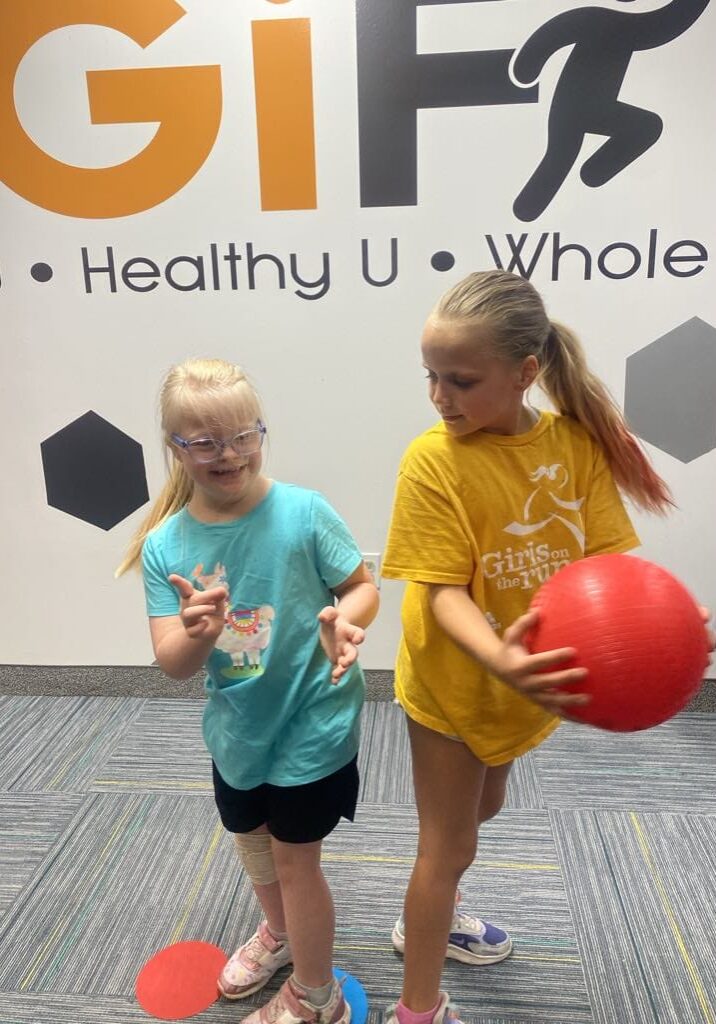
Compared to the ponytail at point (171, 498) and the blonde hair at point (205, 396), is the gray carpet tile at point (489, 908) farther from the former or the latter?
the blonde hair at point (205, 396)

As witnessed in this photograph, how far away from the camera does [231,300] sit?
2.13m

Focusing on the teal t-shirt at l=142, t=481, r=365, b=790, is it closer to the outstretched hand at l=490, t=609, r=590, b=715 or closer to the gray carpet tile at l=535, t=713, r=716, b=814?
the outstretched hand at l=490, t=609, r=590, b=715

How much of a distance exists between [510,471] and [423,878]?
0.63m

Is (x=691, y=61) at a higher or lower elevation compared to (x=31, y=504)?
higher

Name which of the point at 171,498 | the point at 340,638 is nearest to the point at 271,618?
the point at 340,638

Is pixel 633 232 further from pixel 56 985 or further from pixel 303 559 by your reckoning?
pixel 56 985

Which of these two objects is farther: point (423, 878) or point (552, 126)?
point (552, 126)

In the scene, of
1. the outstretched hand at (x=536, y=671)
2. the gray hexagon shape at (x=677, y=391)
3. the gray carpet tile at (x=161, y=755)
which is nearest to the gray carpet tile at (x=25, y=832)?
the gray carpet tile at (x=161, y=755)

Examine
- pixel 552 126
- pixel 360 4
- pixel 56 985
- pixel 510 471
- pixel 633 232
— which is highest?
pixel 360 4

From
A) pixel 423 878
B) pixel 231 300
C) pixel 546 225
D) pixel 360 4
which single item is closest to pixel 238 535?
pixel 423 878

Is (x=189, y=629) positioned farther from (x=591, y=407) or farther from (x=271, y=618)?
(x=591, y=407)

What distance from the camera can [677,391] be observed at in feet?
6.98

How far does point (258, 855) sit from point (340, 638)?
1.75 feet

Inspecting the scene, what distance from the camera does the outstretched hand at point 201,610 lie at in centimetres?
97
